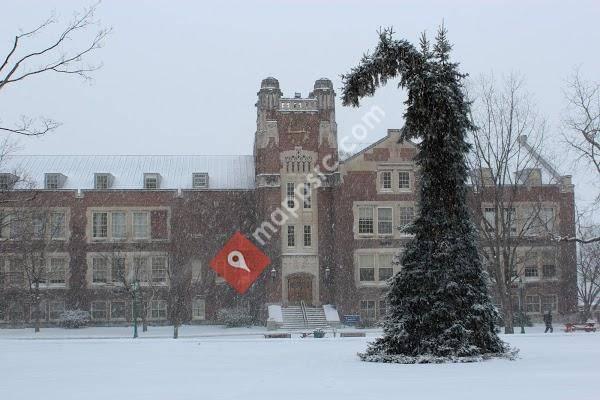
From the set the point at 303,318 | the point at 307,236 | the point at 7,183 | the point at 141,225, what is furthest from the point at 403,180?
the point at 7,183

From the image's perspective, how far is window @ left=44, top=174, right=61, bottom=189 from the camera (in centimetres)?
5150

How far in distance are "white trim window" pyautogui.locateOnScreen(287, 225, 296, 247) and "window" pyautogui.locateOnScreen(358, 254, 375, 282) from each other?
4282 mm

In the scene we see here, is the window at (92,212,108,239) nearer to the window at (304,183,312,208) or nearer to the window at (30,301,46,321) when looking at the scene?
the window at (30,301,46,321)

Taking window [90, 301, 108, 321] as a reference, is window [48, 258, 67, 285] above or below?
above

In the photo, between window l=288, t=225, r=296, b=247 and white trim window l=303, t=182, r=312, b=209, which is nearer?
window l=288, t=225, r=296, b=247

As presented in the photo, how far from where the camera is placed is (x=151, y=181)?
2058 inches

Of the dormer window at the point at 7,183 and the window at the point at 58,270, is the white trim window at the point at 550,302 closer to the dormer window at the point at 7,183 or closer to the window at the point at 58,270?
the window at the point at 58,270

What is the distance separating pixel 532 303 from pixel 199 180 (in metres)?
23.0

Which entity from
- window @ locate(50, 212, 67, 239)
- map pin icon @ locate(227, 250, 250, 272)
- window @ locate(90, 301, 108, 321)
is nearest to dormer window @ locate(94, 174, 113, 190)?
window @ locate(50, 212, 67, 239)

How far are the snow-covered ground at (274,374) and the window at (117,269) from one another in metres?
24.5

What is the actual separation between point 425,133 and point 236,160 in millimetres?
38513

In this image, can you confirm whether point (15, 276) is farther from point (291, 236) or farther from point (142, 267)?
point (291, 236)

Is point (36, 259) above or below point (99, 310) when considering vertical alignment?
above

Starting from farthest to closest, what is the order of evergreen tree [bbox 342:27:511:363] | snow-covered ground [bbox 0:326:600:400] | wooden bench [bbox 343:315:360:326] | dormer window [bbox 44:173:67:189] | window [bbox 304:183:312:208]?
dormer window [bbox 44:173:67:189] < window [bbox 304:183:312:208] < wooden bench [bbox 343:315:360:326] < evergreen tree [bbox 342:27:511:363] < snow-covered ground [bbox 0:326:600:400]
